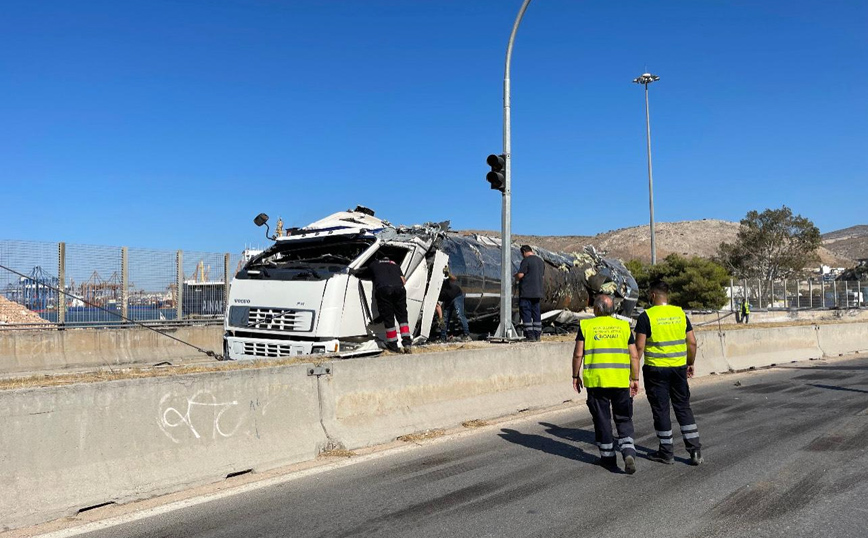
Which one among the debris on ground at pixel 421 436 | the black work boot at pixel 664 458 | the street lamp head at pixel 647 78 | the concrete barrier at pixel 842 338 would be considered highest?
the street lamp head at pixel 647 78

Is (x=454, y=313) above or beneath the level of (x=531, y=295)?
beneath

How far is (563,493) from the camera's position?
572 cm

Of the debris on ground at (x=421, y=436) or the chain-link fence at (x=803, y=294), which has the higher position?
the chain-link fence at (x=803, y=294)

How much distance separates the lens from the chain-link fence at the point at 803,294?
38000 mm

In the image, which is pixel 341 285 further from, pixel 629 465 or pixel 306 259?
pixel 629 465

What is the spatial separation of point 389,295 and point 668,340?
4.20 metres

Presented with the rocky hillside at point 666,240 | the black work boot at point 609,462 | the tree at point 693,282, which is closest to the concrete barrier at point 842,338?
the black work boot at point 609,462

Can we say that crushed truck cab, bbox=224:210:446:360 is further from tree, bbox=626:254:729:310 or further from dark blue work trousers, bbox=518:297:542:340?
tree, bbox=626:254:729:310

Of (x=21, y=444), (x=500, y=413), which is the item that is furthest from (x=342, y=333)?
(x=21, y=444)

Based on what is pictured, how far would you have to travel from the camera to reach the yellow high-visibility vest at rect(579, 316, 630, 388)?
6.51 meters

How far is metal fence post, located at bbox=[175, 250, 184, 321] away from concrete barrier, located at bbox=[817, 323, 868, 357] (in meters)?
16.3

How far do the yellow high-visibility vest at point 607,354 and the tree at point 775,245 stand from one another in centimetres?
6513

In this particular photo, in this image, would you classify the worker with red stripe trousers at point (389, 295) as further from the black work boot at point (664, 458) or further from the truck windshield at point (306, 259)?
the black work boot at point (664, 458)

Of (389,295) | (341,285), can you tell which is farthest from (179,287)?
(389,295)
